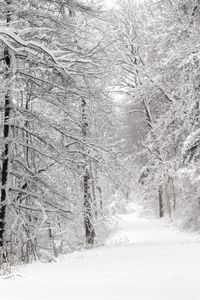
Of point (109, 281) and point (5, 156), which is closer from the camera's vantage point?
point (109, 281)

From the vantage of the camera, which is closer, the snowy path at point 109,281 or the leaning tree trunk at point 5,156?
the snowy path at point 109,281

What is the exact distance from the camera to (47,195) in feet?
36.2

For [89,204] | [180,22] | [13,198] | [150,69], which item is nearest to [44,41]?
[13,198]

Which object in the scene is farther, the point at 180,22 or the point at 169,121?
the point at 169,121

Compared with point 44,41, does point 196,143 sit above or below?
below

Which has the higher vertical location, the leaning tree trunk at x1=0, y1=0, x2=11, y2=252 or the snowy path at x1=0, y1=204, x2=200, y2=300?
the leaning tree trunk at x1=0, y1=0, x2=11, y2=252

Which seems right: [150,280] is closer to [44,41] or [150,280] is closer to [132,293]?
[132,293]

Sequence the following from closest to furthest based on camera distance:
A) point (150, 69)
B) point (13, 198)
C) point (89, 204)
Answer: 1. point (13, 198)
2. point (89, 204)
3. point (150, 69)

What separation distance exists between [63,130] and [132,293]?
19.4ft

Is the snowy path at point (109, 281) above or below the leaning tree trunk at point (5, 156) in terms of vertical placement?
below

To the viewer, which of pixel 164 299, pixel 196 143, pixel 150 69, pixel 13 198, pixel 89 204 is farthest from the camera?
pixel 150 69

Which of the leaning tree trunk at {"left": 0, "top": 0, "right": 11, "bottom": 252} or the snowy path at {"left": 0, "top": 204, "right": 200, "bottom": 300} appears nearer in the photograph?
the snowy path at {"left": 0, "top": 204, "right": 200, "bottom": 300}

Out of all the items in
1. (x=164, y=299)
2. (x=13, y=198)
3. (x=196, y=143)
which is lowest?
(x=164, y=299)

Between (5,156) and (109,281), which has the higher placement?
(5,156)
